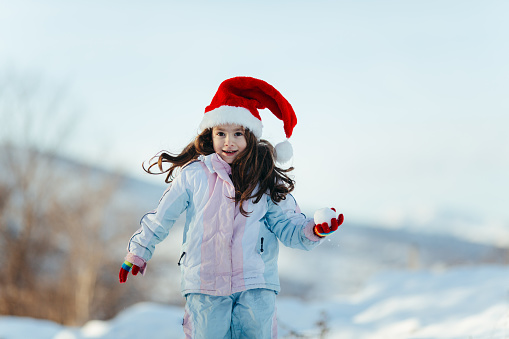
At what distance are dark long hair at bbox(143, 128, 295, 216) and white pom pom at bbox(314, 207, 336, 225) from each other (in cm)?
33

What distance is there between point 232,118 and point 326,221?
79 centimetres

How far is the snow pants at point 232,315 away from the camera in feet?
7.77

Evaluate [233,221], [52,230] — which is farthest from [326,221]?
[52,230]

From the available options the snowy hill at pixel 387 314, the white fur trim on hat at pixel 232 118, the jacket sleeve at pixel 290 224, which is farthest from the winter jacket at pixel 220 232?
the snowy hill at pixel 387 314

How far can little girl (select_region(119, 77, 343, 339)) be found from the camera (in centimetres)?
238

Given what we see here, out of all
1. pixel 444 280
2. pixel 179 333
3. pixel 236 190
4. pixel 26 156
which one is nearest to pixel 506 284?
pixel 444 280

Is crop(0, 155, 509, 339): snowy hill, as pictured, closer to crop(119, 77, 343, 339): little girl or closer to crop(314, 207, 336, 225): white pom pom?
crop(314, 207, 336, 225): white pom pom

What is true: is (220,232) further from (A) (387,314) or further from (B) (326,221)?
(A) (387,314)

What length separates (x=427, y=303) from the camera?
5582 millimetres

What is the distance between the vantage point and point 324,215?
2.28 metres

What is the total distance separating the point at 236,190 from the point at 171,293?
18.2 m

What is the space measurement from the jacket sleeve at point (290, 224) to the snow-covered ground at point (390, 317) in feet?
4.80

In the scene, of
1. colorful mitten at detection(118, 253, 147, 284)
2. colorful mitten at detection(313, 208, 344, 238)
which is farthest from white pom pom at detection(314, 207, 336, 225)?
colorful mitten at detection(118, 253, 147, 284)

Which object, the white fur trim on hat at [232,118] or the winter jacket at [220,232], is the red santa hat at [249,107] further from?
the winter jacket at [220,232]
